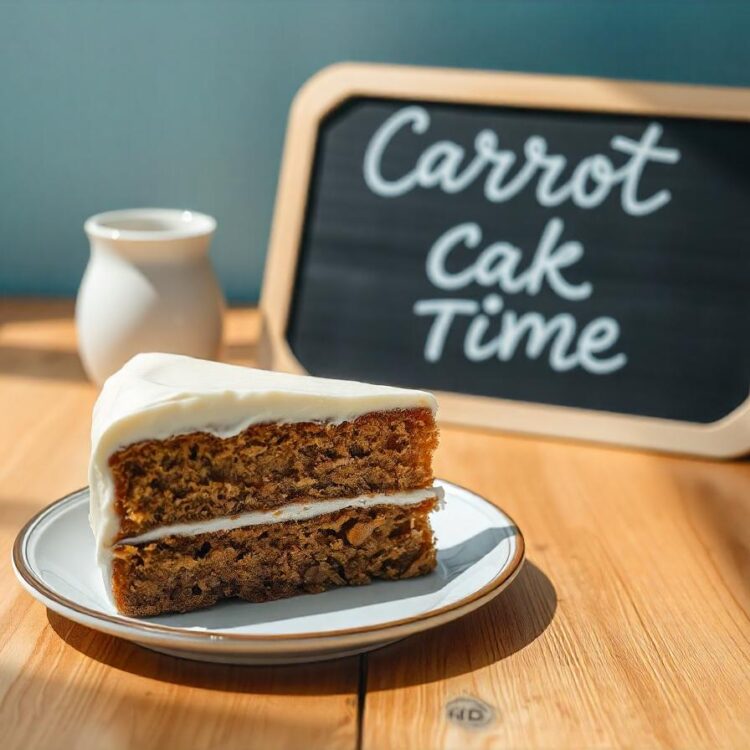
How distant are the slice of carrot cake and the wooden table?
84 mm

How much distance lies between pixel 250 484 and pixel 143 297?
1.82 ft

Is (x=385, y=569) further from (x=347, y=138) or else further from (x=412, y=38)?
(x=412, y=38)

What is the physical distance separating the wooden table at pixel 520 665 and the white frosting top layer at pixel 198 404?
12 centimetres

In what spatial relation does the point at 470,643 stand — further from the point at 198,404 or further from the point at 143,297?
the point at 143,297

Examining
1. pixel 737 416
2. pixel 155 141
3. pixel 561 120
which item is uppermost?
pixel 561 120

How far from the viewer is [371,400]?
0.98 m

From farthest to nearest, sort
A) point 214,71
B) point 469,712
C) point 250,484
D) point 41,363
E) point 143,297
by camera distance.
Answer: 1. point 214,71
2. point 41,363
3. point 143,297
4. point 250,484
5. point 469,712

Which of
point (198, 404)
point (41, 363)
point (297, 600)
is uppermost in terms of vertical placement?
point (198, 404)

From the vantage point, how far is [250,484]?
3.15ft

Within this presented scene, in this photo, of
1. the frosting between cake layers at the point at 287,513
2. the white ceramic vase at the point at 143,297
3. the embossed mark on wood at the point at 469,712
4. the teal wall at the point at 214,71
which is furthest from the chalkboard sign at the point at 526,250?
the embossed mark on wood at the point at 469,712

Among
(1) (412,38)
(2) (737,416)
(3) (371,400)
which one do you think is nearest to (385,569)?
(3) (371,400)

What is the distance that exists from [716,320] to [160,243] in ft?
2.30

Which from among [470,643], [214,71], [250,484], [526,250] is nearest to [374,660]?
[470,643]

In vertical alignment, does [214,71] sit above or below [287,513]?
above
